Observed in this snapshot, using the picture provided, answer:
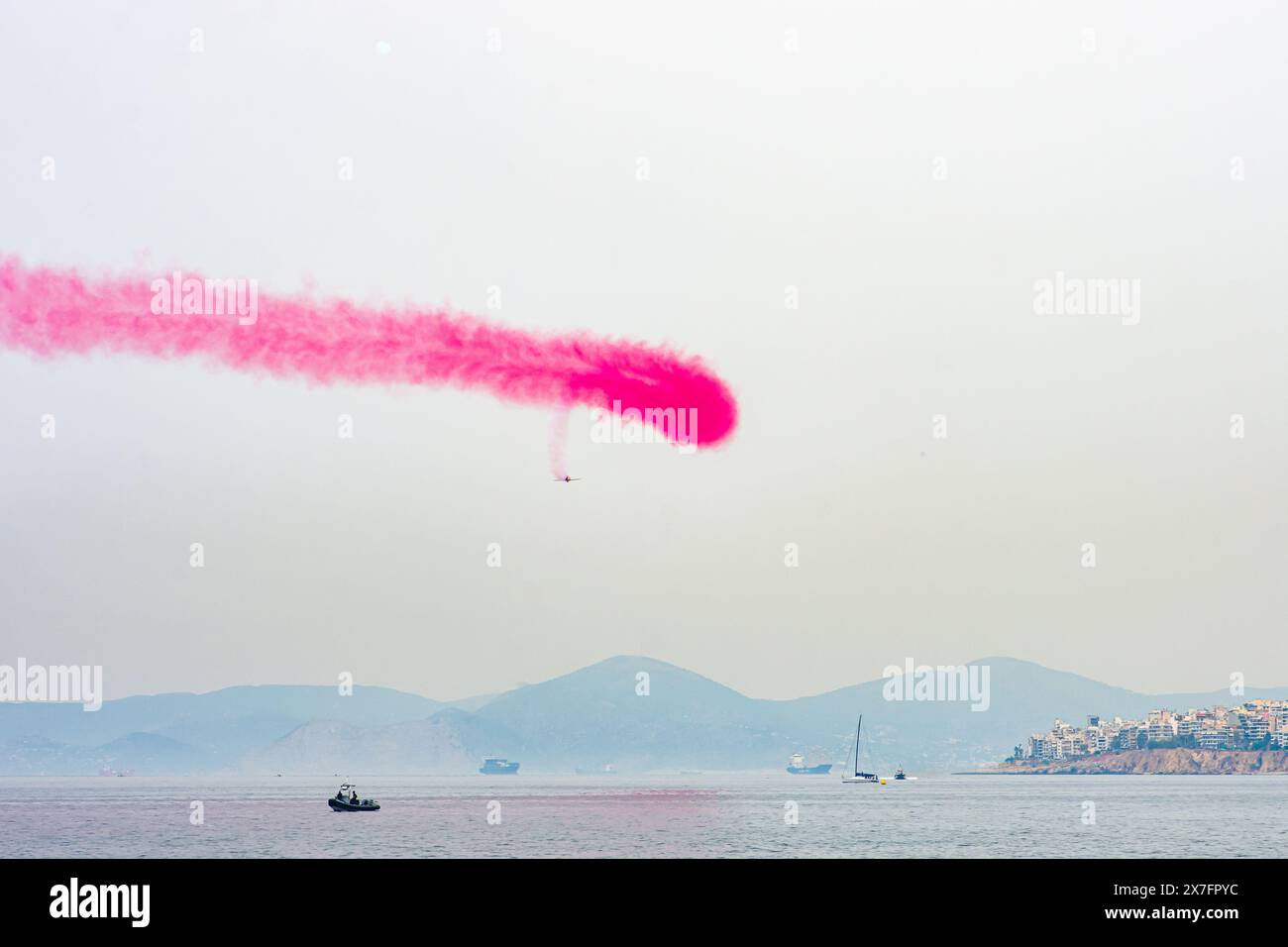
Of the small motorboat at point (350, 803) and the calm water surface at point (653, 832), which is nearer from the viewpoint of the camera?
the calm water surface at point (653, 832)

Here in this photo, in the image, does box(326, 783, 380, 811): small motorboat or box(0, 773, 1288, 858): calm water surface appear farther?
box(326, 783, 380, 811): small motorboat

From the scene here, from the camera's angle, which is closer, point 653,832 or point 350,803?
point 653,832

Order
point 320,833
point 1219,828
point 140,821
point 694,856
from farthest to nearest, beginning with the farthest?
1. point 140,821
2. point 1219,828
3. point 320,833
4. point 694,856
